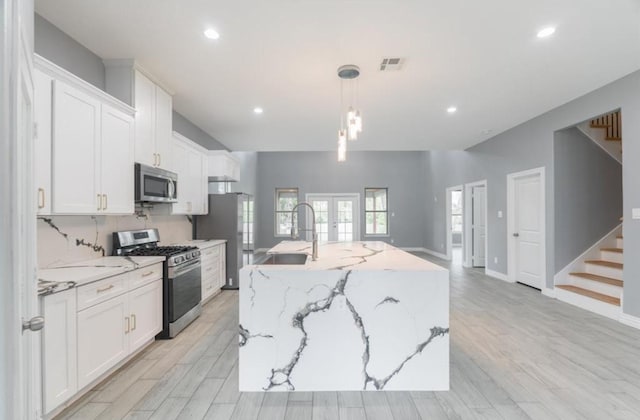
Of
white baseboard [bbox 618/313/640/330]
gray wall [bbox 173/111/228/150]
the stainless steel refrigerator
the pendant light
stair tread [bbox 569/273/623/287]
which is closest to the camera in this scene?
the pendant light

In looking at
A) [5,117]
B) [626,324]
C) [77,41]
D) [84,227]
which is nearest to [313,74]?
[77,41]

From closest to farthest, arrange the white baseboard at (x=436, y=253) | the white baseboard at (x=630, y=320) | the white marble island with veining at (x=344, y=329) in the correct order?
the white marble island with veining at (x=344, y=329) → the white baseboard at (x=630, y=320) → the white baseboard at (x=436, y=253)

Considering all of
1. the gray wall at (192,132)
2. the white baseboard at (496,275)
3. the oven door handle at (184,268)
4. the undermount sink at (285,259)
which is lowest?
the white baseboard at (496,275)

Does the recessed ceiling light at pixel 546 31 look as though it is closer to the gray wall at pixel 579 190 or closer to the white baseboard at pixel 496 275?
the gray wall at pixel 579 190

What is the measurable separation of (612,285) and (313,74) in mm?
4403

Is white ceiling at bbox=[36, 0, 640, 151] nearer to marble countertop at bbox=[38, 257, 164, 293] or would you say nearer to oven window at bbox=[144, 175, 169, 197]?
oven window at bbox=[144, 175, 169, 197]

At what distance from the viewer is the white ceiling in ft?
7.48

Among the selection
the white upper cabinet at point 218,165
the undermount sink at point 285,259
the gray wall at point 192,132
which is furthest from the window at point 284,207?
the undermount sink at point 285,259

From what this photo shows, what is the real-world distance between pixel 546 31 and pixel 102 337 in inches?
160

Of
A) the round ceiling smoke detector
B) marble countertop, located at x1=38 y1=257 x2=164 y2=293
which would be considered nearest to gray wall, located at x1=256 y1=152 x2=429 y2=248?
the round ceiling smoke detector

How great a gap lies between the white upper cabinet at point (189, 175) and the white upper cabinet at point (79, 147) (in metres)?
1.10

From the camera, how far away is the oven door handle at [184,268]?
3.16m

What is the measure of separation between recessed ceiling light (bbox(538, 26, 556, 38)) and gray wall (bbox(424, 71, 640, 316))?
1.59m

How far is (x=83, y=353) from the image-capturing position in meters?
2.05
